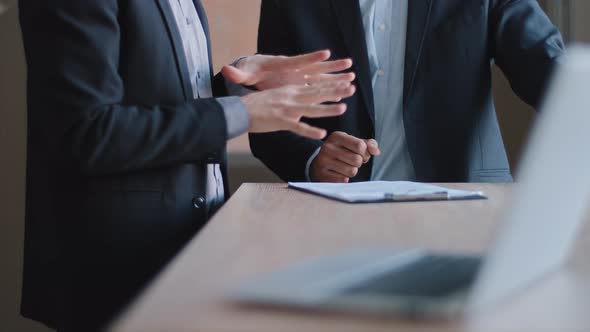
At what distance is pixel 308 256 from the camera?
2.79 ft

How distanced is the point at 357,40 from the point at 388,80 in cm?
14

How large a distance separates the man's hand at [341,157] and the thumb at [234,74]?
0.96 feet

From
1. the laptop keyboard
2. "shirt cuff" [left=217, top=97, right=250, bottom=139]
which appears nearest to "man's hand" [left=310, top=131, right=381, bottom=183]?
"shirt cuff" [left=217, top=97, right=250, bottom=139]

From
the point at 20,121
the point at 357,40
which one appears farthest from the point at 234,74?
the point at 20,121

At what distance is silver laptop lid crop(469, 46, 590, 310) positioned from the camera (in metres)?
0.56

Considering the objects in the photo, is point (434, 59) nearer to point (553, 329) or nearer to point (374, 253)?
point (374, 253)

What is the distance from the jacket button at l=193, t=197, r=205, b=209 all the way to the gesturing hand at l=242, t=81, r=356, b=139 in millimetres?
231

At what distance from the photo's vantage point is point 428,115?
2.02 m

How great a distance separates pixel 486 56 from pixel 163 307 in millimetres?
1660

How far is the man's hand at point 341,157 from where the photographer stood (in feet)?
5.52

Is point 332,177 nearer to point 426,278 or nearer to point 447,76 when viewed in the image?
point 447,76

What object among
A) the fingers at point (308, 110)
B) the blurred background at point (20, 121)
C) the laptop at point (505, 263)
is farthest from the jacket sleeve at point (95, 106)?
the blurred background at point (20, 121)

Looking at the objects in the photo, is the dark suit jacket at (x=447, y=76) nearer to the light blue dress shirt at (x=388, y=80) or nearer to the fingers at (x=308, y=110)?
the light blue dress shirt at (x=388, y=80)

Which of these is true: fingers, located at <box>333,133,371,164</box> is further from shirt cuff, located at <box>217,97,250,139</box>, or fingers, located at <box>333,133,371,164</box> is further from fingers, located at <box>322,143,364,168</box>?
shirt cuff, located at <box>217,97,250,139</box>
